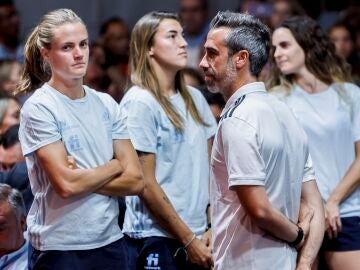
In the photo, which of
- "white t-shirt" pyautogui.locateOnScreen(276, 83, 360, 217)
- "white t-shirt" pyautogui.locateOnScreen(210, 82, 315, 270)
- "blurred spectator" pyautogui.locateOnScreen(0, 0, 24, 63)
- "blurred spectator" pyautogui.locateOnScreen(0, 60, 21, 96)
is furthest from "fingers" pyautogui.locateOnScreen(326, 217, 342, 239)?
"blurred spectator" pyautogui.locateOnScreen(0, 0, 24, 63)

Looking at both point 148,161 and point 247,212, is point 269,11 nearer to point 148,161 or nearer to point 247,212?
point 148,161

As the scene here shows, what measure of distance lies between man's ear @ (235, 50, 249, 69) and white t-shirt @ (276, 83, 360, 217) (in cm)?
118

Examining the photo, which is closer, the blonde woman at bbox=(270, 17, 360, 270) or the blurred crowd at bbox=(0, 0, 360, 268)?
the blonde woman at bbox=(270, 17, 360, 270)

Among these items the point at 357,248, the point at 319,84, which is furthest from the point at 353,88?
the point at 357,248

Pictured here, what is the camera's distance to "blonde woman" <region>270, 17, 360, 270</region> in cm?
439

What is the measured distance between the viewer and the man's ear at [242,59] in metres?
3.36

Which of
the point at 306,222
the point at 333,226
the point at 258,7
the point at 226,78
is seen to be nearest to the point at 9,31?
the point at 258,7

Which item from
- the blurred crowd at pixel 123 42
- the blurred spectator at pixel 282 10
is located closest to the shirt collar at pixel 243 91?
the blurred crowd at pixel 123 42

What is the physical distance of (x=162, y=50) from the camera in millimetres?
4316

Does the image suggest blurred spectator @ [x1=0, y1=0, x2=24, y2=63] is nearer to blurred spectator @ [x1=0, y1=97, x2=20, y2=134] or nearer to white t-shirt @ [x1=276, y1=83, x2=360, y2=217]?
blurred spectator @ [x1=0, y1=97, x2=20, y2=134]

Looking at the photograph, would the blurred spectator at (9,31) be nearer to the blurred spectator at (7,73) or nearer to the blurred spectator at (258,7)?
the blurred spectator at (7,73)

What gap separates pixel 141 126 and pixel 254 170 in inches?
41.8

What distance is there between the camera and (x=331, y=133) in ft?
14.6

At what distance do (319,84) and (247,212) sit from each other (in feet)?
5.21
